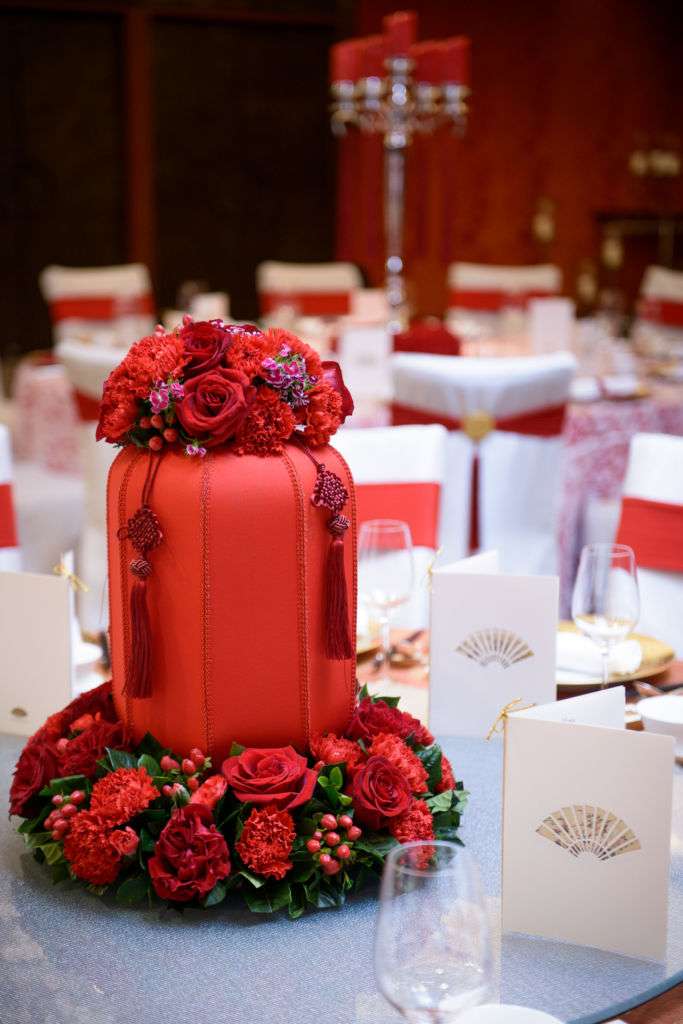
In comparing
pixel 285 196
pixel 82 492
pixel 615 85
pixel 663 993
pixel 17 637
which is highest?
pixel 615 85

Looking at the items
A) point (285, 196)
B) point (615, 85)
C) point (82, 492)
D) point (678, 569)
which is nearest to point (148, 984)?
point (678, 569)

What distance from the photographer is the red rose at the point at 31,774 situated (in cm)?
132

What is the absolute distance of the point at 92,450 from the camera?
12.1ft

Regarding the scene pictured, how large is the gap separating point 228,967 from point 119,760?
0.79ft

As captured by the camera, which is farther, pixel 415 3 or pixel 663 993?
pixel 415 3

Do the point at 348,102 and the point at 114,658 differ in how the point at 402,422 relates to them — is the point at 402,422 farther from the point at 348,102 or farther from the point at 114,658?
the point at 114,658

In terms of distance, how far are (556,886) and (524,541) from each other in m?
2.27

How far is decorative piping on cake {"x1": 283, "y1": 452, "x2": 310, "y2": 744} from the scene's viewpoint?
4.20 ft

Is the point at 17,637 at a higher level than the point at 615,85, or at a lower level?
lower

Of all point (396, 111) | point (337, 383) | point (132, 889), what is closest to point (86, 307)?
point (396, 111)

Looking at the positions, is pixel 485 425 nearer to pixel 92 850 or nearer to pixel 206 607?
pixel 206 607

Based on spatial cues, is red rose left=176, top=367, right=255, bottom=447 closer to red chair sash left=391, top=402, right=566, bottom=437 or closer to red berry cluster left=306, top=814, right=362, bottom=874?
red berry cluster left=306, top=814, right=362, bottom=874

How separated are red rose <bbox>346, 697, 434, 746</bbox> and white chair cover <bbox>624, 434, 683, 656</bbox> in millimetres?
1034

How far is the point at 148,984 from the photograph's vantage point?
112 centimetres
